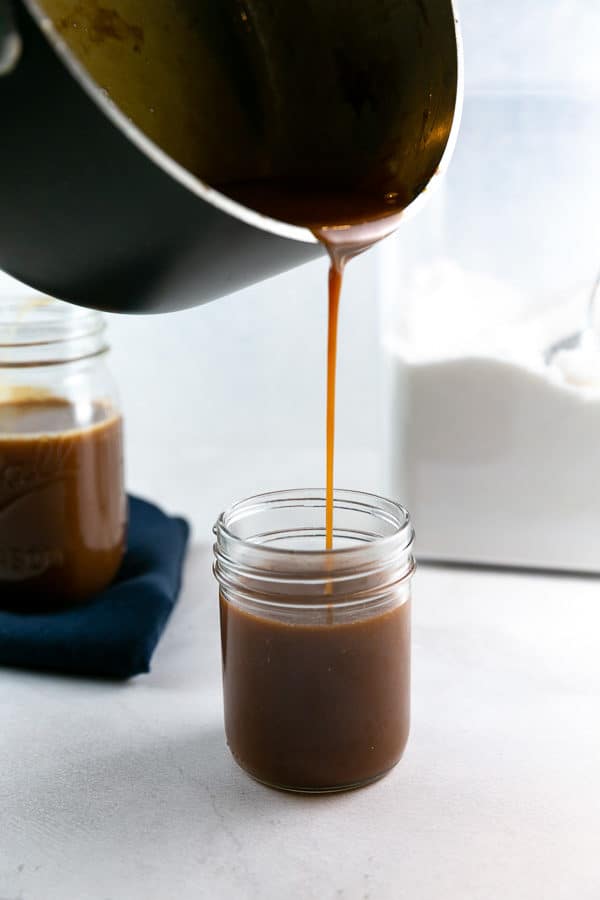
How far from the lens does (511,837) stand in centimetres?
81

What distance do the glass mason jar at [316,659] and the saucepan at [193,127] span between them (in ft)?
0.73

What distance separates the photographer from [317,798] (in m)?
0.87

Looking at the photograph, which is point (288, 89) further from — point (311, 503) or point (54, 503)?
point (54, 503)

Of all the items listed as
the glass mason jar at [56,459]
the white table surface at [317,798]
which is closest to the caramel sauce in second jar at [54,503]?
the glass mason jar at [56,459]

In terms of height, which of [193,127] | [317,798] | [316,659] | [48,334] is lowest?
[317,798]

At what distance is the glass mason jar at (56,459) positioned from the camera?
45.6 inches

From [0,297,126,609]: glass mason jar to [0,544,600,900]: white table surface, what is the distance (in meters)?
0.12

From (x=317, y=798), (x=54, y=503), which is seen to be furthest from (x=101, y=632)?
(x=317, y=798)

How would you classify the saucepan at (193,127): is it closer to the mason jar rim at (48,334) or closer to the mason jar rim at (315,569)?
the mason jar rim at (315,569)

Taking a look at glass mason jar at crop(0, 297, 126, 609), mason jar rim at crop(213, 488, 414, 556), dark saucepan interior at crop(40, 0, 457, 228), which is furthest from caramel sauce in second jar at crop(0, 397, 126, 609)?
dark saucepan interior at crop(40, 0, 457, 228)

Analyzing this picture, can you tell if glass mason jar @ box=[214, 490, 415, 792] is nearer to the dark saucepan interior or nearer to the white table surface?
the white table surface

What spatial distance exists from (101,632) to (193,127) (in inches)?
19.0

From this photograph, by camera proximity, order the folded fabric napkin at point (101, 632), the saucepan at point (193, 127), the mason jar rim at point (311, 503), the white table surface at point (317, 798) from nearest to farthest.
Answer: the saucepan at point (193, 127), the white table surface at point (317, 798), the mason jar rim at point (311, 503), the folded fabric napkin at point (101, 632)

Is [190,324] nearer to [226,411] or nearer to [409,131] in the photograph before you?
[226,411]
